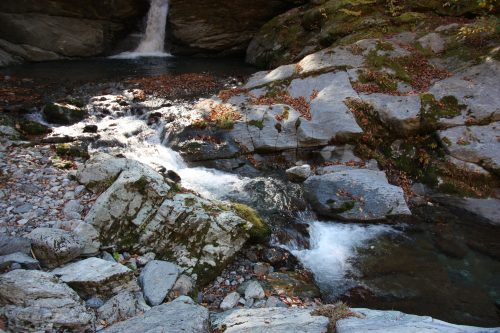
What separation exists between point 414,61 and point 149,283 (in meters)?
13.3

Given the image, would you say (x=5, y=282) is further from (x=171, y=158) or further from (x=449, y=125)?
(x=449, y=125)

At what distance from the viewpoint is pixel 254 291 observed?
694 centimetres

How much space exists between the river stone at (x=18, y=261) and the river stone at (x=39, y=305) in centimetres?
41

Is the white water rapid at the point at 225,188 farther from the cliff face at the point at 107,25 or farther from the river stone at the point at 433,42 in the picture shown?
the cliff face at the point at 107,25

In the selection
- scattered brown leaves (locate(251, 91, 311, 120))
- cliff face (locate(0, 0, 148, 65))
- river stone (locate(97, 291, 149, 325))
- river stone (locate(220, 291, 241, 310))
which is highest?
cliff face (locate(0, 0, 148, 65))

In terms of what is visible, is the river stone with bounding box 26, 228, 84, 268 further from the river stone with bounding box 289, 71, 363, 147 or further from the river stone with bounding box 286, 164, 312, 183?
the river stone with bounding box 289, 71, 363, 147

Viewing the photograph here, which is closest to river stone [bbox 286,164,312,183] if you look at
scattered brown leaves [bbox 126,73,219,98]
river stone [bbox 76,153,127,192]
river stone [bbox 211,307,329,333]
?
river stone [bbox 76,153,127,192]

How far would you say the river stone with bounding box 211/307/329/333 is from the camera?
509 centimetres

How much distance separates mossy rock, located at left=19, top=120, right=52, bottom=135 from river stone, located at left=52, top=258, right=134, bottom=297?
24.3 ft

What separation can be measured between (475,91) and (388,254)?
738cm

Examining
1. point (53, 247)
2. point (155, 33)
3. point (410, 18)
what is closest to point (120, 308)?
point (53, 247)

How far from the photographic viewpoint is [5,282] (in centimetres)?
537

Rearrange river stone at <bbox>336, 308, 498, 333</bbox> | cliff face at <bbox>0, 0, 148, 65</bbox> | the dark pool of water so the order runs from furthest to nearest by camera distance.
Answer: cliff face at <bbox>0, 0, 148, 65</bbox> → the dark pool of water → river stone at <bbox>336, 308, 498, 333</bbox>

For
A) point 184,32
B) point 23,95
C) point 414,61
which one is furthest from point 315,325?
point 184,32
